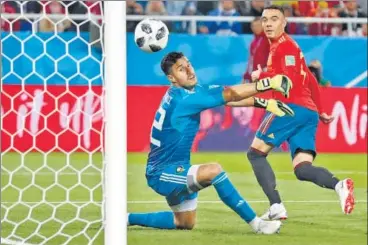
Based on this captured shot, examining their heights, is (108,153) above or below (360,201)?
above

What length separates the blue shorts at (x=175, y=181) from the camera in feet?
18.7

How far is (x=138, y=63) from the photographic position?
1136 cm

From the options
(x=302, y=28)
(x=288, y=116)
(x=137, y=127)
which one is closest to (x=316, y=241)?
(x=288, y=116)

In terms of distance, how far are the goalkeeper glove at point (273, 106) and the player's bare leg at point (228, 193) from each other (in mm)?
459

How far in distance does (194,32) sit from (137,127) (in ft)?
5.52

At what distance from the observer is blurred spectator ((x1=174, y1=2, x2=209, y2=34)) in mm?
11953

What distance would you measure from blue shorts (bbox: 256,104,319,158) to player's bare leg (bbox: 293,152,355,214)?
61 mm

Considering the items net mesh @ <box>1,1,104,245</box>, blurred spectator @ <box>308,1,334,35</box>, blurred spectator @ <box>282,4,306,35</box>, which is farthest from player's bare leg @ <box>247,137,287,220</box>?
blurred spectator @ <box>308,1,334,35</box>

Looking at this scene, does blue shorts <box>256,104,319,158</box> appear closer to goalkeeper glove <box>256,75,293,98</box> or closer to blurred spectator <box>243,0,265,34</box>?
goalkeeper glove <box>256,75,293,98</box>

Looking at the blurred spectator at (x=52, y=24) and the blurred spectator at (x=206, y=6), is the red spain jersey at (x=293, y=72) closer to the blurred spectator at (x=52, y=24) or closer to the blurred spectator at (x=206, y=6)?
the blurred spectator at (x=52, y=24)

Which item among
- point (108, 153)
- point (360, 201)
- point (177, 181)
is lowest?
point (360, 201)

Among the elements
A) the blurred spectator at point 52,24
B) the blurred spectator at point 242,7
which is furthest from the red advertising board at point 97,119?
the blurred spectator at point 242,7

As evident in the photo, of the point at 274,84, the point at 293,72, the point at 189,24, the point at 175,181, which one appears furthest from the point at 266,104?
the point at 189,24

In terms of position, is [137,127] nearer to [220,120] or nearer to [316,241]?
[220,120]
